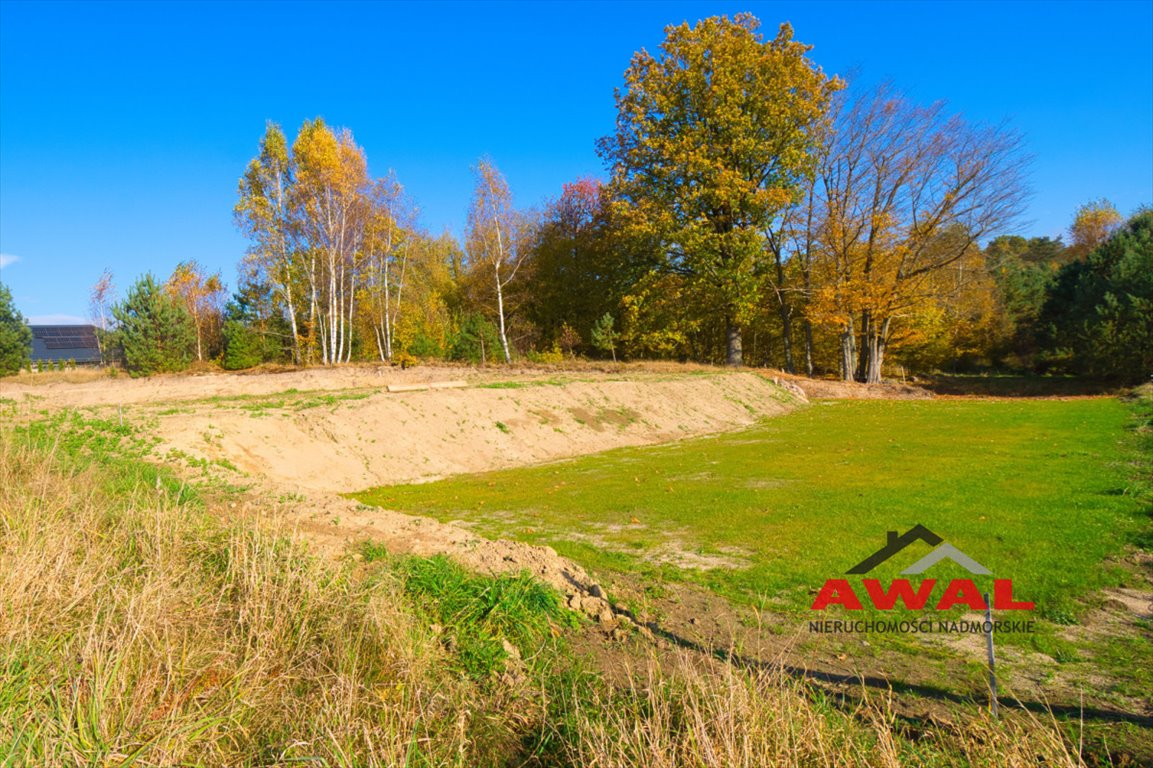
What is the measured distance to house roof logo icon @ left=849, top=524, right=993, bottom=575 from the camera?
6316mm

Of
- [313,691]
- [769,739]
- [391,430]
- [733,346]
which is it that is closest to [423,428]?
[391,430]

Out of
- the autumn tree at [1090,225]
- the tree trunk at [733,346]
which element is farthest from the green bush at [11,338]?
the autumn tree at [1090,225]

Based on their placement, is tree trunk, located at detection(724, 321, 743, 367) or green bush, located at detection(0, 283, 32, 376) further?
tree trunk, located at detection(724, 321, 743, 367)

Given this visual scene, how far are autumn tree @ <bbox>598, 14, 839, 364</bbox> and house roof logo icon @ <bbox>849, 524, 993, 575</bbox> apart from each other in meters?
24.8

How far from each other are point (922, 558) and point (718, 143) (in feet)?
96.4

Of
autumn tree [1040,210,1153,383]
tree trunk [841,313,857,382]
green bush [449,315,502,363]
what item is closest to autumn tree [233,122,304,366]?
green bush [449,315,502,363]

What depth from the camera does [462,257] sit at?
56.7 meters

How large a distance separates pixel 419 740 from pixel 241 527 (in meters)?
3.35

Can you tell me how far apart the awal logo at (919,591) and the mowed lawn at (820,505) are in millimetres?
132

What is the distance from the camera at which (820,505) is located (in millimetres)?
9242

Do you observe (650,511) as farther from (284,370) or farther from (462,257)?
(462,257)

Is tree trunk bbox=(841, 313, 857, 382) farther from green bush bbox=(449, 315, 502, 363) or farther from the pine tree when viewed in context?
the pine tree

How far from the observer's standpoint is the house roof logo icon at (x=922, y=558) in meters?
6.32

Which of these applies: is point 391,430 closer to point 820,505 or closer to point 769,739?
point 820,505
